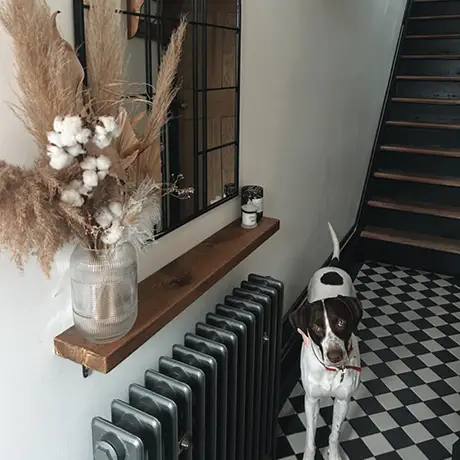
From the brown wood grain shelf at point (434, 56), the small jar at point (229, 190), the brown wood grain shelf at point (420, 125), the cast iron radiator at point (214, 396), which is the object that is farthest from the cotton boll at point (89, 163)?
the brown wood grain shelf at point (434, 56)

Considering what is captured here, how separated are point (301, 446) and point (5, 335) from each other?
1.51m

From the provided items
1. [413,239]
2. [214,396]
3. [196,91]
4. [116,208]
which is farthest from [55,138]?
[413,239]

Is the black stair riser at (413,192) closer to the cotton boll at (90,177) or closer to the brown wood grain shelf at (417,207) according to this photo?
the brown wood grain shelf at (417,207)

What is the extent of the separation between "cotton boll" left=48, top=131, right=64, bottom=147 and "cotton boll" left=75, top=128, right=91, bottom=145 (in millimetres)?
25

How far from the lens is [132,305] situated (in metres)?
1.11

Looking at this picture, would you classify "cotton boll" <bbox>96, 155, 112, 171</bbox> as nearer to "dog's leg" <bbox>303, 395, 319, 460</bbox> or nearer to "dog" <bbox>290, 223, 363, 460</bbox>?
"dog" <bbox>290, 223, 363, 460</bbox>

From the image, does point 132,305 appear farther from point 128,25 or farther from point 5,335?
point 128,25

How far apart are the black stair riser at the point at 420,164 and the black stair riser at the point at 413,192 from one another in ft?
0.41

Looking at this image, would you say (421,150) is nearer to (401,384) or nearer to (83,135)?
(401,384)

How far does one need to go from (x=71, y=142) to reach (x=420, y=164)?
139 inches

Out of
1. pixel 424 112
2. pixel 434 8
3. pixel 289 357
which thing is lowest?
pixel 289 357

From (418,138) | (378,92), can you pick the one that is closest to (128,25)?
(378,92)

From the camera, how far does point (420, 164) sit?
3.89 meters

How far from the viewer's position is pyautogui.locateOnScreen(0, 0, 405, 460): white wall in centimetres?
101
